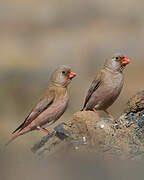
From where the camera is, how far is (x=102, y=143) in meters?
7.75

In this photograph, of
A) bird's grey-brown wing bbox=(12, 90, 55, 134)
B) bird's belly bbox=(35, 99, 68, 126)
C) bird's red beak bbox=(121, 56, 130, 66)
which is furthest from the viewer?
bird's red beak bbox=(121, 56, 130, 66)

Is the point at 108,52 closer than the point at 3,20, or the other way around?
the point at 108,52

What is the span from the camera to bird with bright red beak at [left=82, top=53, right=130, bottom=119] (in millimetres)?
9922

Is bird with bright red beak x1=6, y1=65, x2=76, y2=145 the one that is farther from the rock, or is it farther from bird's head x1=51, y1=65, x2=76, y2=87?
the rock

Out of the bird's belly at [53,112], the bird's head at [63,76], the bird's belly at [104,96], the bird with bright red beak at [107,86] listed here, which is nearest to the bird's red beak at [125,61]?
the bird with bright red beak at [107,86]

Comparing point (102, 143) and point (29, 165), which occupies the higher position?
point (29, 165)

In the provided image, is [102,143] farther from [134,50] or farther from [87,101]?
[134,50]

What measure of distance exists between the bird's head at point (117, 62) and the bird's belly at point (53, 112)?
122 cm

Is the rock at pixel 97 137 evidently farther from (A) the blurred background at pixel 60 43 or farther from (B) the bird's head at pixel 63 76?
(A) the blurred background at pixel 60 43

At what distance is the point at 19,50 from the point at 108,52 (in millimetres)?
5380

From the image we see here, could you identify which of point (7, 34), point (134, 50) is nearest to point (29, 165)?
point (134, 50)

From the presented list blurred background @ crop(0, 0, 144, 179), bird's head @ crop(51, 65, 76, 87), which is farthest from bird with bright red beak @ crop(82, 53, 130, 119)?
blurred background @ crop(0, 0, 144, 179)

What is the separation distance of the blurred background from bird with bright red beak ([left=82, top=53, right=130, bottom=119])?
11.9 metres

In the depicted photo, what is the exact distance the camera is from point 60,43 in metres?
36.8
